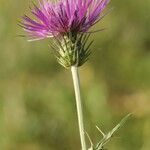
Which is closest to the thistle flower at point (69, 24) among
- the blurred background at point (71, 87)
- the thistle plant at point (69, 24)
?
the thistle plant at point (69, 24)

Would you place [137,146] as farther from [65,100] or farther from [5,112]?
[5,112]

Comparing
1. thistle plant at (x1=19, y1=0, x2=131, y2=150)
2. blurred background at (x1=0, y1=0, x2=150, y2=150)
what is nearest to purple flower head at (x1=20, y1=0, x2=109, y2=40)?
thistle plant at (x1=19, y1=0, x2=131, y2=150)

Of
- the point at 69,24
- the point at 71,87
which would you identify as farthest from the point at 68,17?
the point at 71,87

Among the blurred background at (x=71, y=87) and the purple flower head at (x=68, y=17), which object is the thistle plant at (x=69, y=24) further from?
the blurred background at (x=71, y=87)

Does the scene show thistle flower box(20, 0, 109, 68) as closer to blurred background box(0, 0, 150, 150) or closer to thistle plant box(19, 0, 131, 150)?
thistle plant box(19, 0, 131, 150)

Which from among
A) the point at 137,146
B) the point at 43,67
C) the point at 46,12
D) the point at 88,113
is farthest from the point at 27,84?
the point at 46,12

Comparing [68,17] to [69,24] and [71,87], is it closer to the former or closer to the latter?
[69,24]
